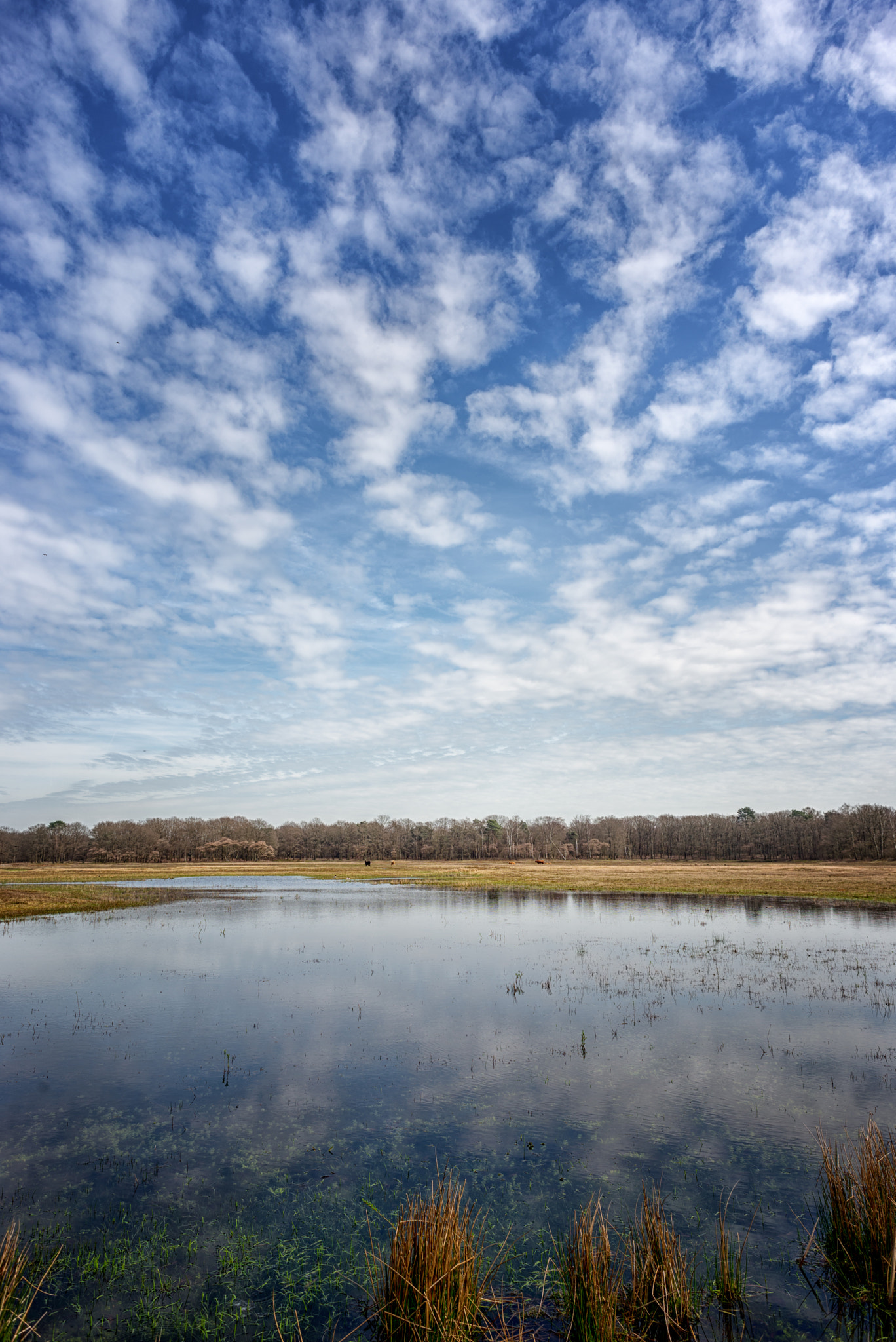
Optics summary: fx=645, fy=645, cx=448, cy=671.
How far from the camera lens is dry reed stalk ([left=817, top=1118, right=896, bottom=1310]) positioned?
27.9ft

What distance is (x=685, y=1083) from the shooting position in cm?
1602

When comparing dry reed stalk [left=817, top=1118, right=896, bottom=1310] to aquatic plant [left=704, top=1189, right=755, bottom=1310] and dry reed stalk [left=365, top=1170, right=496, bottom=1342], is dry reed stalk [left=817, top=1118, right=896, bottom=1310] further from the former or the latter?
dry reed stalk [left=365, top=1170, right=496, bottom=1342]

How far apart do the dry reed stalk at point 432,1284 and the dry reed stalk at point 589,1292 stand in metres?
1.11

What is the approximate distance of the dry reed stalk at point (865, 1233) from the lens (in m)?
8.50

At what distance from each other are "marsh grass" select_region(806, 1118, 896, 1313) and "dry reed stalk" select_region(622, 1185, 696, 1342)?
2.34 m

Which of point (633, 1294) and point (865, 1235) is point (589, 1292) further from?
point (865, 1235)

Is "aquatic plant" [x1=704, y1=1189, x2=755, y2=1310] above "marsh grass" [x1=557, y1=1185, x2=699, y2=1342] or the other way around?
the other way around

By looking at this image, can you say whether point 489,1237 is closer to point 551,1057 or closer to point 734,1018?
point 551,1057

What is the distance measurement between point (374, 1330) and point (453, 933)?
34.0 m

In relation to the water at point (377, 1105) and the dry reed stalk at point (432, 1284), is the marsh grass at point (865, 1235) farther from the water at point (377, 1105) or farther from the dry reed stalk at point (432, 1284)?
the dry reed stalk at point (432, 1284)

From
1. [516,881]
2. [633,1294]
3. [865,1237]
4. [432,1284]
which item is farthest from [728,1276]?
[516,881]

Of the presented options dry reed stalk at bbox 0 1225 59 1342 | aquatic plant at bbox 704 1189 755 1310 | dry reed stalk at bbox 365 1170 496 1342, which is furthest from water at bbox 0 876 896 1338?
dry reed stalk at bbox 365 1170 496 1342

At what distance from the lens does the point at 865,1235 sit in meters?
9.08

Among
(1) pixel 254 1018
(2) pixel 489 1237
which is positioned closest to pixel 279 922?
(1) pixel 254 1018
